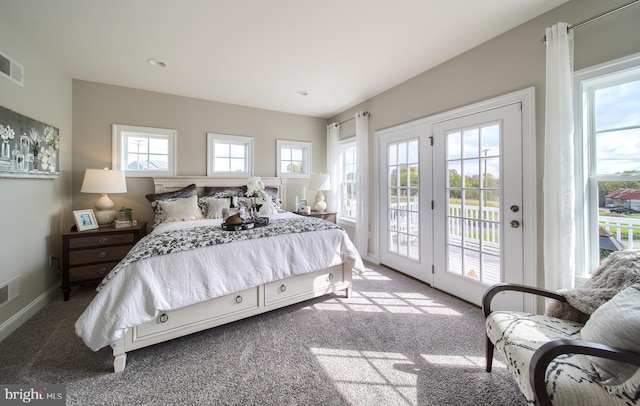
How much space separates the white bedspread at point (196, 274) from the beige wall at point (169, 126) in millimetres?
2277

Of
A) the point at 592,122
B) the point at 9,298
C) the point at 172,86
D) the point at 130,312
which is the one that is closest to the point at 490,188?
the point at 592,122

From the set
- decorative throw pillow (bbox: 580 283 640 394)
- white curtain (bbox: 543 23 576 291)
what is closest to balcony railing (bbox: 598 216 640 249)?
white curtain (bbox: 543 23 576 291)

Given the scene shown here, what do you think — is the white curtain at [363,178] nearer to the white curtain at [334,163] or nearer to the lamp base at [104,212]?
the white curtain at [334,163]

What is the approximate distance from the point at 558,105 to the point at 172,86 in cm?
421

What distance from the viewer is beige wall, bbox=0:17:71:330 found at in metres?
2.10

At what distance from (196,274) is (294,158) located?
327 centimetres

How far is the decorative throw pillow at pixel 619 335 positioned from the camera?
0.95 meters

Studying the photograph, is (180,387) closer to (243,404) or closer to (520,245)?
(243,404)

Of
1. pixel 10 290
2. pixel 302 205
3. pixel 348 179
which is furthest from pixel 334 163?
pixel 10 290

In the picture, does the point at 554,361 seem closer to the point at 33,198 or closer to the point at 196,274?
the point at 196,274

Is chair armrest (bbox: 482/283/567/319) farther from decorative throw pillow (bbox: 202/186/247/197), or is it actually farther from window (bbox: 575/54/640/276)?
decorative throw pillow (bbox: 202/186/247/197)

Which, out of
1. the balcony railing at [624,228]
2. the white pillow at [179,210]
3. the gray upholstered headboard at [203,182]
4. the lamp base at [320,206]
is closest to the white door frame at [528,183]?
the balcony railing at [624,228]

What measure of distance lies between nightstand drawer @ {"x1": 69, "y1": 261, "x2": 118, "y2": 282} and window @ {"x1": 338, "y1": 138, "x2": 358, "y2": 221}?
11.5 feet

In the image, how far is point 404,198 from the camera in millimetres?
3363
